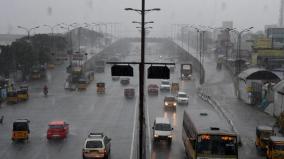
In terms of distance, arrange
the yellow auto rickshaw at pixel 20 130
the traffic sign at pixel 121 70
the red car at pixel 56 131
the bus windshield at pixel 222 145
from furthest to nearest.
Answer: the red car at pixel 56 131 → the yellow auto rickshaw at pixel 20 130 → the bus windshield at pixel 222 145 → the traffic sign at pixel 121 70

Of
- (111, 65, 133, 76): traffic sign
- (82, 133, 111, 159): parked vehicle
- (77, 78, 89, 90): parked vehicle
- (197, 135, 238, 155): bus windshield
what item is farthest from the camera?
(77, 78, 89, 90): parked vehicle

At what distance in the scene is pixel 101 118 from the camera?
4138cm

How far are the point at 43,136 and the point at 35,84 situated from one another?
37.4 metres

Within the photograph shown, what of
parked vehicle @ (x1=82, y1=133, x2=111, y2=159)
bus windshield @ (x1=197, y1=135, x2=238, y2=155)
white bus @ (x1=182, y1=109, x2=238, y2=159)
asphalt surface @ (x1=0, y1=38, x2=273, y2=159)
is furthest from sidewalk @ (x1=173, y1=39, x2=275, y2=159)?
parked vehicle @ (x1=82, y1=133, x2=111, y2=159)

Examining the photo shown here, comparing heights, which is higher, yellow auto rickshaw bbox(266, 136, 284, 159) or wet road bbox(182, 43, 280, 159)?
yellow auto rickshaw bbox(266, 136, 284, 159)

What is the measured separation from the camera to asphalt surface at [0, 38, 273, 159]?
28.7 m

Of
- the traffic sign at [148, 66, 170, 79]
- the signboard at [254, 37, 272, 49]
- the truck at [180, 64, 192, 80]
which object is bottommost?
the truck at [180, 64, 192, 80]

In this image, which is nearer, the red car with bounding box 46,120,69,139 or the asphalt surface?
the asphalt surface

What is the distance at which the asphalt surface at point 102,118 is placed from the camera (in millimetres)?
28734

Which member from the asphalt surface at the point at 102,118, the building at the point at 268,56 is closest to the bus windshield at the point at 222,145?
the asphalt surface at the point at 102,118

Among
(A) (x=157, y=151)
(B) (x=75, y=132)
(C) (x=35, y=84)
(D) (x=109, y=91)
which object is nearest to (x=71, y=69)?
(C) (x=35, y=84)

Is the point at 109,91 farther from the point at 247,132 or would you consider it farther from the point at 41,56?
the point at 247,132

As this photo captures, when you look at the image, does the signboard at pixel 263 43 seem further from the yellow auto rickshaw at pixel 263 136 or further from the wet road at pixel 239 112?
the yellow auto rickshaw at pixel 263 136

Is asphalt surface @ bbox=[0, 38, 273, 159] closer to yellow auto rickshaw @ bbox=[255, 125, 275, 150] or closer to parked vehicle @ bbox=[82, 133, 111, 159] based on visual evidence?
yellow auto rickshaw @ bbox=[255, 125, 275, 150]
